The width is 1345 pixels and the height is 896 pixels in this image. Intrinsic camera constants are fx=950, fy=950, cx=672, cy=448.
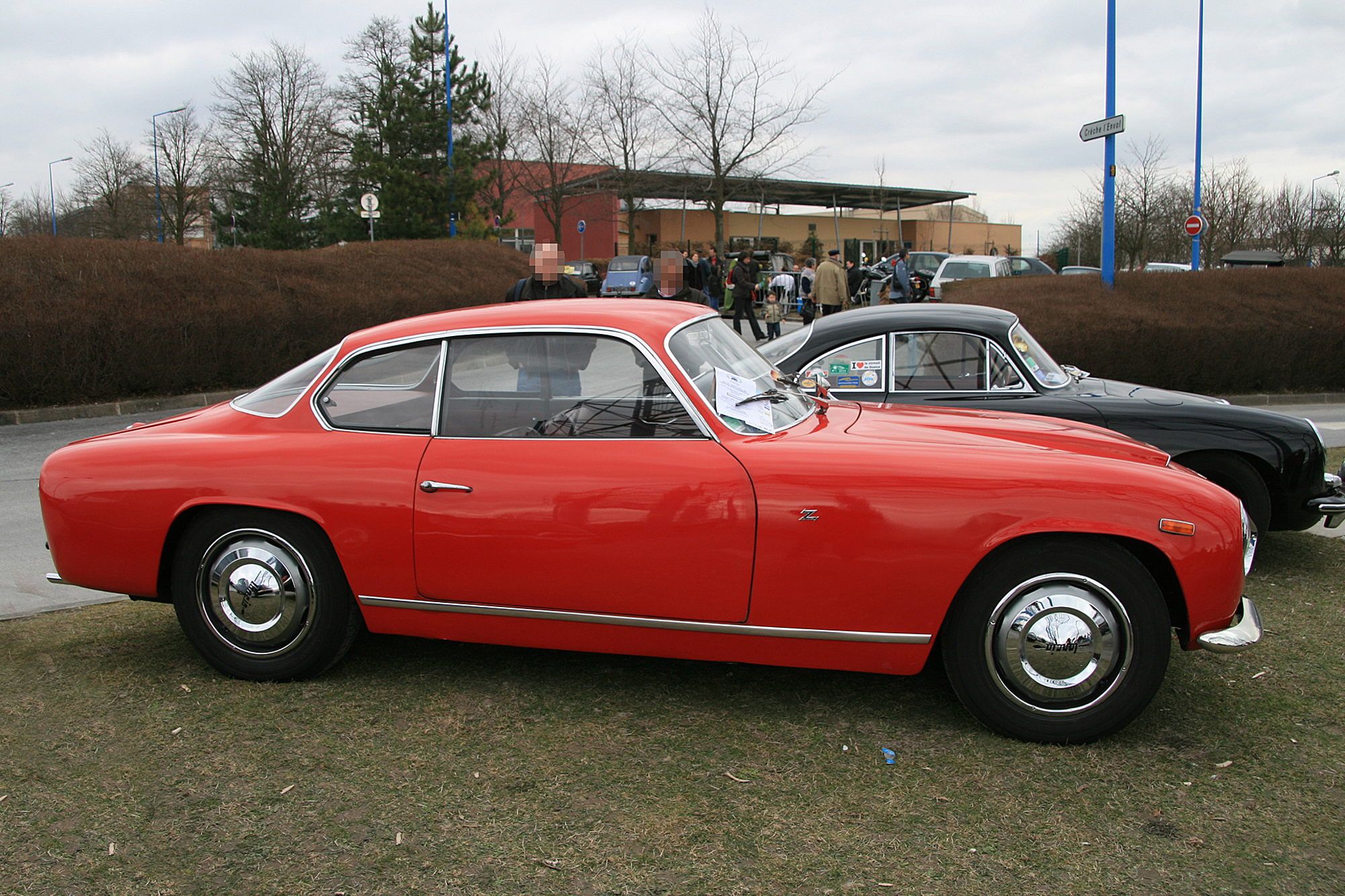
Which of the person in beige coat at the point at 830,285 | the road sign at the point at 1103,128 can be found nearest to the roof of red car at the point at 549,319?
the road sign at the point at 1103,128

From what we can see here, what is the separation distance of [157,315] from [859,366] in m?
10.5

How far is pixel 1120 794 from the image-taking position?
285cm

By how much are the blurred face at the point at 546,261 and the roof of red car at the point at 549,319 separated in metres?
3.81

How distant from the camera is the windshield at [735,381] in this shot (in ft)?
11.2

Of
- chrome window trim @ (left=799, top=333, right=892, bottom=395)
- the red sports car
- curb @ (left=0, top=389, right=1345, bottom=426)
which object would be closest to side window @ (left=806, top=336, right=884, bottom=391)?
chrome window trim @ (left=799, top=333, right=892, bottom=395)

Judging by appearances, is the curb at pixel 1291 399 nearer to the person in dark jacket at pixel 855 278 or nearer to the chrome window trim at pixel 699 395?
the person in dark jacket at pixel 855 278

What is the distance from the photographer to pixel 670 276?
8.66 metres

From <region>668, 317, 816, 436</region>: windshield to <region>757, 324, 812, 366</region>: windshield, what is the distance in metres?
1.95

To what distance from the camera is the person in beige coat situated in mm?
16953

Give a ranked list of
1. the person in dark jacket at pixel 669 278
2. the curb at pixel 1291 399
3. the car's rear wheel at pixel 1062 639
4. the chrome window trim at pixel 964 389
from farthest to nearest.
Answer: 1. the curb at pixel 1291 399
2. the person in dark jacket at pixel 669 278
3. the chrome window trim at pixel 964 389
4. the car's rear wheel at pixel 1062 639

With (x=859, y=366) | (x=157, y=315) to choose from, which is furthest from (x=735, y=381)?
(x=157, y=315)

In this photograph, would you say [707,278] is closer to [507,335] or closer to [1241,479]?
[1241,479]

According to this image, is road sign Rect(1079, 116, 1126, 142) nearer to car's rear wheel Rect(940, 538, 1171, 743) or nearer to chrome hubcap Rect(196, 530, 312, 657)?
car's rear wheel Rect(940, 538, 1171, 743)

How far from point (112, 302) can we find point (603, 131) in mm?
28796
